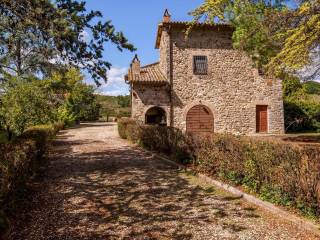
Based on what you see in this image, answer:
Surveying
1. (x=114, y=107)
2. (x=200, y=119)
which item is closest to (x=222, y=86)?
(x=200, y=119)

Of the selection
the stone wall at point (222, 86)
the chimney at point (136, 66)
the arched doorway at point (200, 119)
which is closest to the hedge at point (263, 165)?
the arched doorway at point (200, 119)

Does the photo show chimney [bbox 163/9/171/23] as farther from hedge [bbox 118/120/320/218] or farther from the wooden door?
hedge [bbox 118/120/320/218]

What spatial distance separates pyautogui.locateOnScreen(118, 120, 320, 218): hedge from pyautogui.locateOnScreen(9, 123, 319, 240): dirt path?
0.51m

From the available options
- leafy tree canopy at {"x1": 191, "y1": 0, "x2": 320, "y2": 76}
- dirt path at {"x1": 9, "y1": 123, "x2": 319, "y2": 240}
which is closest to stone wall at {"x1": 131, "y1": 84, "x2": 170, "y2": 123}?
leafy tree canopy at {"x1": 191, "y1": 0, "x2": 320, "y2": 76}

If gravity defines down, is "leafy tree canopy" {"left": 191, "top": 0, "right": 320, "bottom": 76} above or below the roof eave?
below

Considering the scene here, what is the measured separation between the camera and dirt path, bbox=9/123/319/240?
13.5 feet

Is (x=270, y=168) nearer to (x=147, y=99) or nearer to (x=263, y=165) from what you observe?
(x=263, y=165)

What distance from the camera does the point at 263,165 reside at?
17.8 feet

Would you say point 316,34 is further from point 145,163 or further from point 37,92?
point 37,92

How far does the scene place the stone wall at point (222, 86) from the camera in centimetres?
1819

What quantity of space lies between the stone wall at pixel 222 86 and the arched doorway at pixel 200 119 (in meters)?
0.32

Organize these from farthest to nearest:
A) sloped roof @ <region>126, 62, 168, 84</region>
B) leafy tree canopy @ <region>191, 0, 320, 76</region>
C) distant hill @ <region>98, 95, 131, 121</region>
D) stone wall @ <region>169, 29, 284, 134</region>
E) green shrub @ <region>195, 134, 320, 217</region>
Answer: distant hill @ <region>98, 95, 131, 121</region>
stone wall @ <region>169, 29, 284, 134</region>
sloped roof @ <region>126, 62, 168, 84</region>
leafy tree canopy @ <region>191, 0, 320, 76</region>
green shrub @ <region>195, 134, 320, 217</region>

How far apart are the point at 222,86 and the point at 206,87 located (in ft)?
3.73

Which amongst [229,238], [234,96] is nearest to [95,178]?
[229,238]
